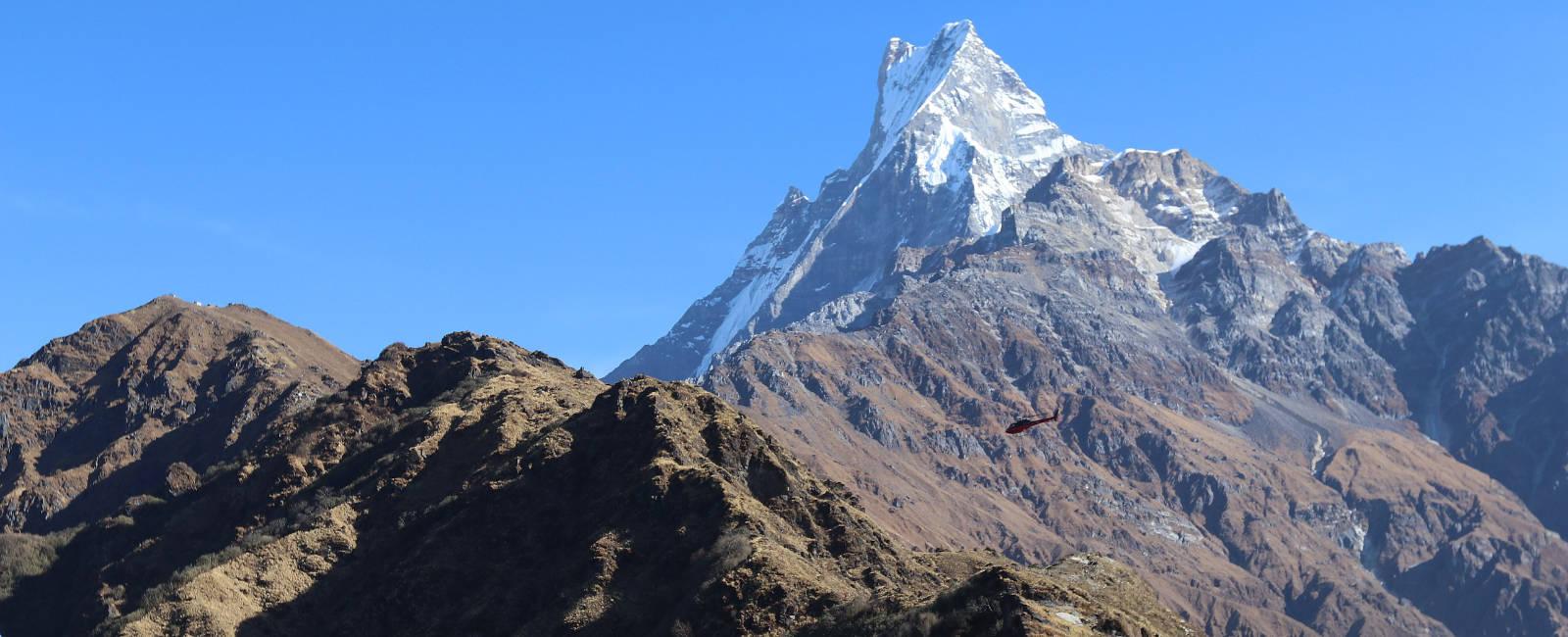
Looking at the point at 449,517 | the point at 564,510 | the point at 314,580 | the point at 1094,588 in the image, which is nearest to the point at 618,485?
the point at 564,510

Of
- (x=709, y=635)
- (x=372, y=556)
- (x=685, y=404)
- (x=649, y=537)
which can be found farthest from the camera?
(x=685, y=404)

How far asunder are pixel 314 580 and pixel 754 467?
135ft

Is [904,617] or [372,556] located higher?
[372,556]

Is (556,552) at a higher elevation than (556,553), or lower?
higher

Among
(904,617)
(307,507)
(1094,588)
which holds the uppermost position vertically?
(307,507)

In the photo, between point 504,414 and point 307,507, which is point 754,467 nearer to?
point 504,414

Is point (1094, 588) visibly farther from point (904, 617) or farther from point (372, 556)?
point (372, 556)

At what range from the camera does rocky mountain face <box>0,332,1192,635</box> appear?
15425 centimetres

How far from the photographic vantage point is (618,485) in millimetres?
175750

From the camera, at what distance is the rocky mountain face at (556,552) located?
506ft

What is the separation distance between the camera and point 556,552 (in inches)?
6718

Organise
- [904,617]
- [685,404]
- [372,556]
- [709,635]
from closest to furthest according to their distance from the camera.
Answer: [904,617] → [709,635] → [372,556] → [685,404]

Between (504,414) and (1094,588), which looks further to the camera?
(504,414)

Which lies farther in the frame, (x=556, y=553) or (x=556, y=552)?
(x=556, y=552)
